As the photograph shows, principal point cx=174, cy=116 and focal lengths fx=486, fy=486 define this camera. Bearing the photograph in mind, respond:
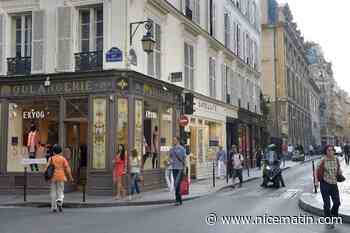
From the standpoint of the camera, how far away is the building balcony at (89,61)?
1772 cm

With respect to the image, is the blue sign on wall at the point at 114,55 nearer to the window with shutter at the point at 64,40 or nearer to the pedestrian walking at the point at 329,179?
the window with shutter at the point at 64,40

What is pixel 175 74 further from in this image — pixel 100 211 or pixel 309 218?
pixel 309 218

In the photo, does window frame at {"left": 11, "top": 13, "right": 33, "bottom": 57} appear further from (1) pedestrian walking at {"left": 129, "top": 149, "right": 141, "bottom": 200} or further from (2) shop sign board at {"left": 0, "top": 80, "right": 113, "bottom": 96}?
(1) pedestrian walking at {"left": 129, "top": 149, "right": 141, "bottom": 200}

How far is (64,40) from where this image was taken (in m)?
18.3

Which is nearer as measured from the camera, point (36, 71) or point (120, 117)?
point (120, 117)

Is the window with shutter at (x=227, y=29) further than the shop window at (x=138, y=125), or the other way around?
the window with shutter at (x=227, y=29)

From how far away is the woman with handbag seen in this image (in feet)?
33.2

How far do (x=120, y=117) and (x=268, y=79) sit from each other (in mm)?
45473

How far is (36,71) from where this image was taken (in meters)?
18.6

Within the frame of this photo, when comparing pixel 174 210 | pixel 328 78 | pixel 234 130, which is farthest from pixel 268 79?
pixel 328 78

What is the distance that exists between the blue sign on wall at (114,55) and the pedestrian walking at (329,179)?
9085mm

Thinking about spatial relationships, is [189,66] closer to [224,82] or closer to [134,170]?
[224,82]

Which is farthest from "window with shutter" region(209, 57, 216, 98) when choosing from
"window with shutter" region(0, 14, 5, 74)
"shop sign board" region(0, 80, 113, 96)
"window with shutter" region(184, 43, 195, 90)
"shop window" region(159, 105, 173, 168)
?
"window with shutter" region(0, 14, 5, 74)

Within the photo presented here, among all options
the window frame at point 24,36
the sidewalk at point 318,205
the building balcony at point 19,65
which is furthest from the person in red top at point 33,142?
the sidewalk at point 318,205
